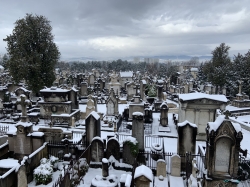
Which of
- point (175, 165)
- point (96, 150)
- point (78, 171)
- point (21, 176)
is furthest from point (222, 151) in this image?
point (21, 176)

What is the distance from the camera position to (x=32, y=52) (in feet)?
76.8

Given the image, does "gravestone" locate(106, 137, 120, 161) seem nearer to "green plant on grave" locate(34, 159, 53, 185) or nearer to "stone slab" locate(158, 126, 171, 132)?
"green plant on grave" locate(34, 159, 53, 185)

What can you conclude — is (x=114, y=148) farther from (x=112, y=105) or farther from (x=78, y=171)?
(x=112, y=105)

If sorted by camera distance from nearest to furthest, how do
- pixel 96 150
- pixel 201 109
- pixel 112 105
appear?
pixel 96 150
pixel 201 109
pixel 112 105

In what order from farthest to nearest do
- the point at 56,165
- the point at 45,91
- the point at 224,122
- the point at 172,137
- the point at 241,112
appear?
the point at 241,112 → the point at 45,91 → the point at 172,137 → the point at 56,165 → the point at 224,122

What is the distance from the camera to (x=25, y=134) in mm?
9867

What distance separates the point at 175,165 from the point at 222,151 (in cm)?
221

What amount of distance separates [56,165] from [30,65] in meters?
16.7

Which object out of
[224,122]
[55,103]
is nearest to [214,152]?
[224,122]

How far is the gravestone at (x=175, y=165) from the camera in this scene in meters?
8.96

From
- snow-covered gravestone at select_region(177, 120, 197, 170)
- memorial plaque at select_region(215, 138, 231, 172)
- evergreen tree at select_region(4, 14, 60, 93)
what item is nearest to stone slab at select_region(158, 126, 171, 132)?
snow-covered gravestone at select_region(177, 120, 197, 170)

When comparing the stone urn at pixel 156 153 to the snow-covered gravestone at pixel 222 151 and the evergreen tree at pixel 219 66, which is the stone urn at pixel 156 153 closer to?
the snow-covered gravestone at pixel 222 151

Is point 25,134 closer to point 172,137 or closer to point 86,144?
point 86,144

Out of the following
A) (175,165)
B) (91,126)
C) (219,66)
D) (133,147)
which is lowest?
(175,165)
